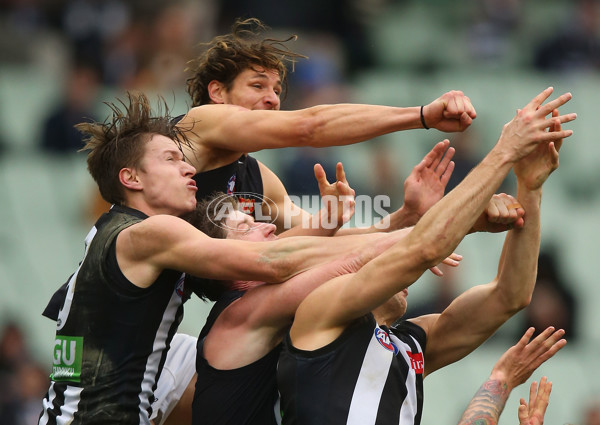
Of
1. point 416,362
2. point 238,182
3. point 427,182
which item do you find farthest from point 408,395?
point 238,182

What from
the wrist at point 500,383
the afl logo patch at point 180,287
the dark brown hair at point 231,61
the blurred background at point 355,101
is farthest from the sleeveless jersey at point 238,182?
the blurred background at point 355,101

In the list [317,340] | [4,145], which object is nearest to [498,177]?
[317,340]

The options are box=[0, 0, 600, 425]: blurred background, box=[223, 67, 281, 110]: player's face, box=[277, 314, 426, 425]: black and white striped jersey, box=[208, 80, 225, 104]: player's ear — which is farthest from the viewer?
box=[0, 0, 600, 425]: blurred background

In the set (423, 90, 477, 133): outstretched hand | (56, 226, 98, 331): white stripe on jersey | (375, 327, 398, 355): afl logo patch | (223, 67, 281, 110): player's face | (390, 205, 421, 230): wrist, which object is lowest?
(375, 327, 398, 355): afl logo patch

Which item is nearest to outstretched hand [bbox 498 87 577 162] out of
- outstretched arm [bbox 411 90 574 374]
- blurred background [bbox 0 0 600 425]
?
outstretched arm [bbox 411 90 574 374]

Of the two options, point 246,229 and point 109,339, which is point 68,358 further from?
point 246,229

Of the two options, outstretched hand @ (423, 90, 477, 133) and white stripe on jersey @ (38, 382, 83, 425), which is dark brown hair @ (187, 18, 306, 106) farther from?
white stripe on jersey @ (38, 382, 83, 425)

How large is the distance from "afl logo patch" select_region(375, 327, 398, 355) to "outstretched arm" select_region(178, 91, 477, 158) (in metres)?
1.09

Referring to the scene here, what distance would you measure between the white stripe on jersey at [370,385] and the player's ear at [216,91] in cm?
244

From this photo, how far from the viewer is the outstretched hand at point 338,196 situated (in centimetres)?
604

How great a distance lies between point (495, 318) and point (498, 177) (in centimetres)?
129

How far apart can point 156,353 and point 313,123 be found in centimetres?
157

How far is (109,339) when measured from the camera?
5.95 m

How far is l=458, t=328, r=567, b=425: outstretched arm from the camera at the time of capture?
6.48 metres
